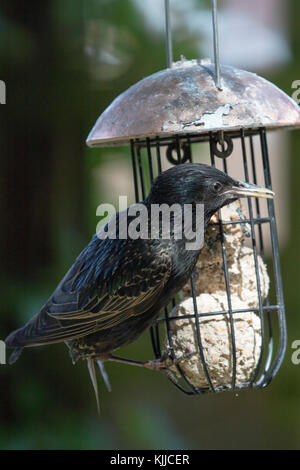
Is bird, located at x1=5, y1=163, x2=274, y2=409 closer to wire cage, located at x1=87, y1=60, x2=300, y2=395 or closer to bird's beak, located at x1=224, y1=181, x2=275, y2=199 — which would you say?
bird's beak, located at x1=224, y1=181, x2=275, y2=199

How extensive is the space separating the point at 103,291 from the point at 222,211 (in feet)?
2.20

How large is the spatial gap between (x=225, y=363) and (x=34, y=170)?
214 centimetres

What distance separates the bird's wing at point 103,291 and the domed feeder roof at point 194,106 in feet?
1.71

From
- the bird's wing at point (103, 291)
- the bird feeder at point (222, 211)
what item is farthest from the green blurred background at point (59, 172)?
the bird feeder at point (222, 211)

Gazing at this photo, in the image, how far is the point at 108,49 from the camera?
479 centimetres

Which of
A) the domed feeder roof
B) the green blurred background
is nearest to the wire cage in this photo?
the domed feeder roof

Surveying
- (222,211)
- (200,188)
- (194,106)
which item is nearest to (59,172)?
(222,211)

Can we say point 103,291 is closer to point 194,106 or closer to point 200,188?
point 200,188

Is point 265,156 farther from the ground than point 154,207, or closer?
farther from the ground

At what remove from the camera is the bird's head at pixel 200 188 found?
121 inches

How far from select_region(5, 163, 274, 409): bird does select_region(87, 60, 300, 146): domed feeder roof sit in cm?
26

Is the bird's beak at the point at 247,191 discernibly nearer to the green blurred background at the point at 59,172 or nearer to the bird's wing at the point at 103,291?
the bird's wing at the point at 103,291
